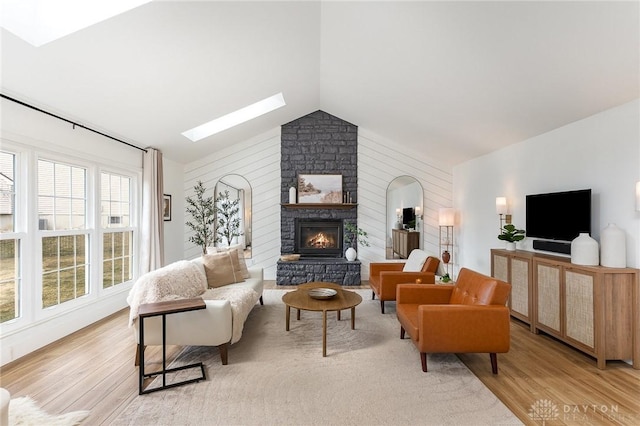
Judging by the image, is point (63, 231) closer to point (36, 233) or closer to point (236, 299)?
point (36, 233)

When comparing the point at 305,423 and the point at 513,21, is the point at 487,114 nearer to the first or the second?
the point at 513,21

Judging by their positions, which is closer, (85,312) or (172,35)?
→ (172,35)

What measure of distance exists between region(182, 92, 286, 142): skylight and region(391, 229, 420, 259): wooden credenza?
3.44m

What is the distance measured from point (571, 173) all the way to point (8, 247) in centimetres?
566

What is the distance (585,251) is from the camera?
2.88 metres

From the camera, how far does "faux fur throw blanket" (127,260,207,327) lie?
2.80 meters

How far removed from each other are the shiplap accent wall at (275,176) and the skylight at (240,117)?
2.97 ft

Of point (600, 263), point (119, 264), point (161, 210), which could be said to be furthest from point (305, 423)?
point (161, 210)

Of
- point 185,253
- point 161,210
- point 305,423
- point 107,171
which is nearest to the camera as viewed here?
point 305,423

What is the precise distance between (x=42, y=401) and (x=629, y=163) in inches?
199

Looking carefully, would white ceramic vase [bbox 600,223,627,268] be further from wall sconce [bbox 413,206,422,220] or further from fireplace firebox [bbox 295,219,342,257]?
fireplace firebox [bbox 295,219,342,257]

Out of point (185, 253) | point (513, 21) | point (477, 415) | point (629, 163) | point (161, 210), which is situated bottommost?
point (477, 415)

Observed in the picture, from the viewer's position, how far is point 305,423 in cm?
197

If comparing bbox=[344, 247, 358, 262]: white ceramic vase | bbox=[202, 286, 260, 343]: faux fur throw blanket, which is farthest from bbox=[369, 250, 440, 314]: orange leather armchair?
bbox=[344, 247, 358, 262]: white ceramic vase
